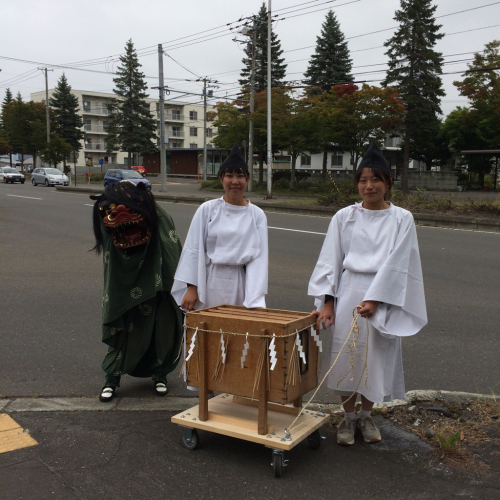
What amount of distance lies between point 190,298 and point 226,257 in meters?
0.37

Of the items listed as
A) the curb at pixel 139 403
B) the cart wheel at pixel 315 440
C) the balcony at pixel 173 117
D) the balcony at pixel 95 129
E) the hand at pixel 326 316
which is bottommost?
the curb at pixel 139 403

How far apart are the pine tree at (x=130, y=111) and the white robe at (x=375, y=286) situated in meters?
55.0

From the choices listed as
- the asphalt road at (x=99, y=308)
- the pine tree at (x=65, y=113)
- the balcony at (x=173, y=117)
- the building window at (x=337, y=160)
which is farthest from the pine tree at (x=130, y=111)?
the asphalt road at (x=99, y=308)

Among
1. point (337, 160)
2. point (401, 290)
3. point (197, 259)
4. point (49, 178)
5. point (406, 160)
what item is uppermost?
point (337, 160)

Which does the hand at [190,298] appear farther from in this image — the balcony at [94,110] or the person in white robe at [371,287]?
the balcony at [94,110]

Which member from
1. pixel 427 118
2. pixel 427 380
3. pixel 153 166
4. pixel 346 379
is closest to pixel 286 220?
pixel 427 380

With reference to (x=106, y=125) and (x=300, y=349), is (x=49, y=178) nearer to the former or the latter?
(x=106, y=125)

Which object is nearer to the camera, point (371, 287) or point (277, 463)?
point (277, 463)

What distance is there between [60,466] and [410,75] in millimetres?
33399

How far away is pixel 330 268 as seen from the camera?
3.28 metres

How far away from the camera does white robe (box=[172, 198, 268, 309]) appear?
11.5ft

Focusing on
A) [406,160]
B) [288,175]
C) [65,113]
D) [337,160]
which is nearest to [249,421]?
[406,160]

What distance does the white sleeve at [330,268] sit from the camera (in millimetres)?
3271

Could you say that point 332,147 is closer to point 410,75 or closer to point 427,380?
point 410,75
